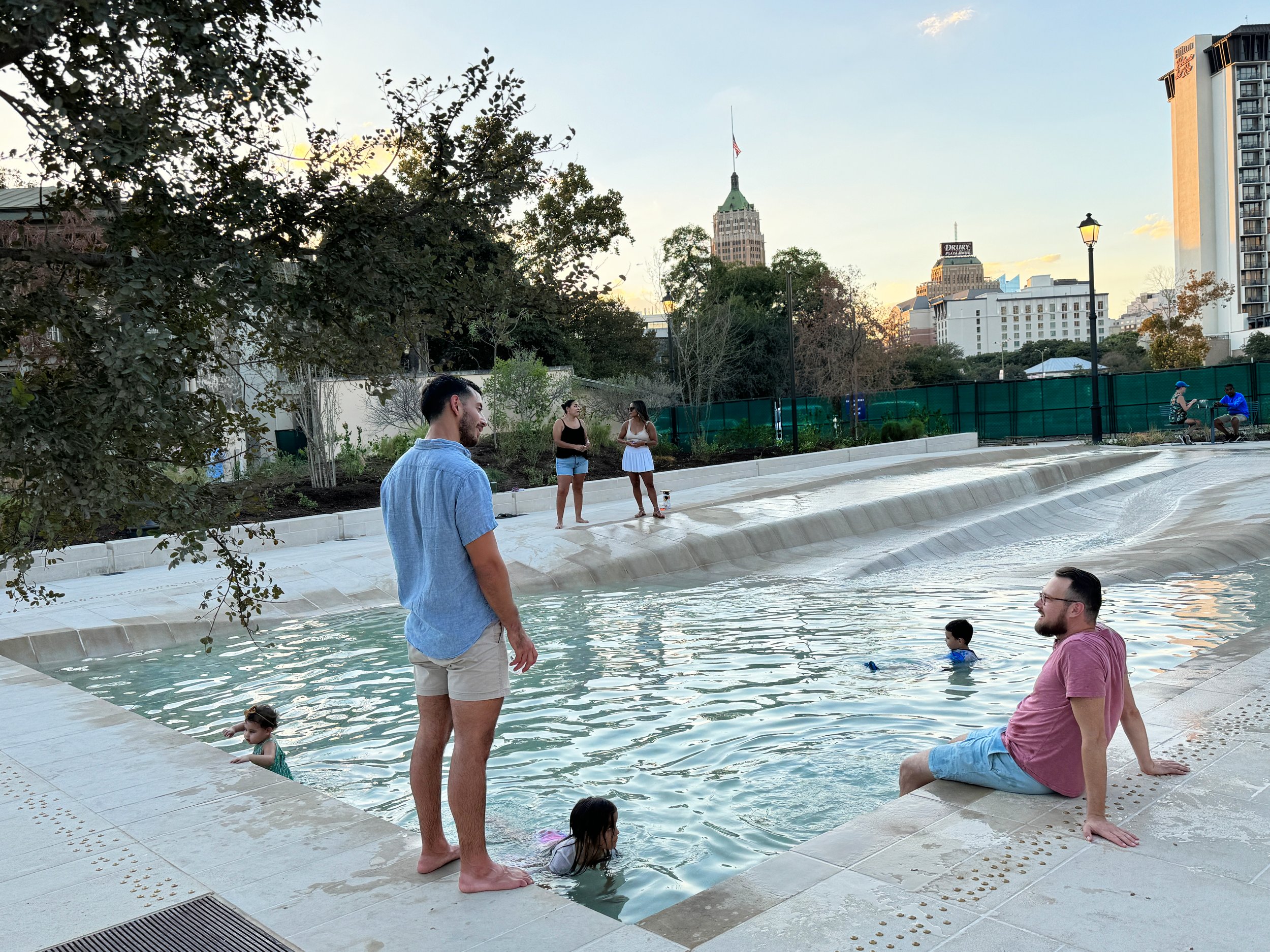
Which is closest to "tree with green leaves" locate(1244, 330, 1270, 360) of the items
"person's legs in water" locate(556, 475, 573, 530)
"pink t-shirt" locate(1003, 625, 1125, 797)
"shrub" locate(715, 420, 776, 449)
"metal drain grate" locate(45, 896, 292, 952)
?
"shrub" locate(715, 420, 776, 449)

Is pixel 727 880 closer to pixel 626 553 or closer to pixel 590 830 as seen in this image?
pixel 590 830

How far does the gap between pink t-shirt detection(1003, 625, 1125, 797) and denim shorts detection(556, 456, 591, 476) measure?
995 centimetres

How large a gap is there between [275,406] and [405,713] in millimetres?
2883

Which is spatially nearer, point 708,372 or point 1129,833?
point 1129,833

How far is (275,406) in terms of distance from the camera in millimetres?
5590

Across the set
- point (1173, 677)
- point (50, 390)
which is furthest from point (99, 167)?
point (1173, 677)

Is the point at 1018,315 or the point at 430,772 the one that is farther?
the point at 1018,315

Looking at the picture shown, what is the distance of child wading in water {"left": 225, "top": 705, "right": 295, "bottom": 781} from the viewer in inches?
223

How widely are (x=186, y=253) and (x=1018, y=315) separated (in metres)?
210

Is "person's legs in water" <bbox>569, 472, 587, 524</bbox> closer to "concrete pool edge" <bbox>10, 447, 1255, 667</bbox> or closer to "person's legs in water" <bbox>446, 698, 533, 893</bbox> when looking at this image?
"concrete pool edge" <bbox>10, 447, 1255, 667</bbox>

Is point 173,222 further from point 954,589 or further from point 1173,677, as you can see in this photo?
point 954,589

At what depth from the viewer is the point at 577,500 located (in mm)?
14555

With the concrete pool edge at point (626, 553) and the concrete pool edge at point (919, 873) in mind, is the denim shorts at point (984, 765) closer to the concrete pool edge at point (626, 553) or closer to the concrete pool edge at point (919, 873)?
the concrete pool edge at point (919, 873)

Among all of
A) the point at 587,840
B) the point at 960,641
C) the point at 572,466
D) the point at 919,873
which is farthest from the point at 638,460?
the point at 919,873
